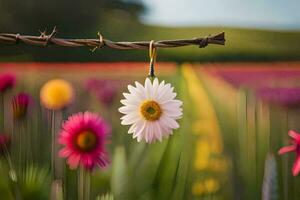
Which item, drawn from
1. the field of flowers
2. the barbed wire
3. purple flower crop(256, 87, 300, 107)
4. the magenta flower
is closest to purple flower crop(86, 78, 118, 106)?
the field of flowers

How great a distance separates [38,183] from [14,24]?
45cm

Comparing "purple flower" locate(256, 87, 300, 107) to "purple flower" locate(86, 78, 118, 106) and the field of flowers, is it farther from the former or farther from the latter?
"purple flower" locate(86, 78, 118, 106)

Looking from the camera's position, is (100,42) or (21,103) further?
(21,103)

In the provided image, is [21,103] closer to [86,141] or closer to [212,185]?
[86,141]

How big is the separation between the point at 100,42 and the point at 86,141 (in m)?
0.31

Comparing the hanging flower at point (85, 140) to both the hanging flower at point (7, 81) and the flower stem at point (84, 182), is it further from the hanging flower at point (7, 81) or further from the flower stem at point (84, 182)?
the hanging flower at point (7, 81)

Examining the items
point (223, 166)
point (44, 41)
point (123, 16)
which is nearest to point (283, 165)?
point (223, 166)

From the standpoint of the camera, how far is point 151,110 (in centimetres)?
156

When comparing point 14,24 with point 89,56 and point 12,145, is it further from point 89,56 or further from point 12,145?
point 12,145

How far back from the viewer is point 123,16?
65.6 inches

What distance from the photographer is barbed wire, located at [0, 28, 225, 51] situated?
1.50m

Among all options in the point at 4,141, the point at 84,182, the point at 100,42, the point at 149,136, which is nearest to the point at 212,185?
the point at 149,136

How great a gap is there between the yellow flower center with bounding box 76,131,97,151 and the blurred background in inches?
2.0

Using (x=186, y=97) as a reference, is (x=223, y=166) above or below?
below
